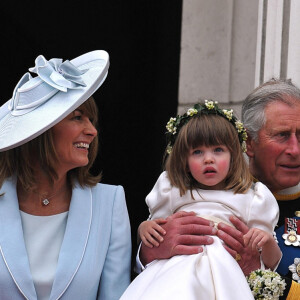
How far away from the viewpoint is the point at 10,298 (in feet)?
10.0

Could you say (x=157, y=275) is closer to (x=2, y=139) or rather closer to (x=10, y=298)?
(x=10, y=298)

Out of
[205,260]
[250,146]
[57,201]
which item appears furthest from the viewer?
[250,146]

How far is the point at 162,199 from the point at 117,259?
1.11ft

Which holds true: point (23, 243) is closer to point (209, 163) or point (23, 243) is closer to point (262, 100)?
point (209, 163)

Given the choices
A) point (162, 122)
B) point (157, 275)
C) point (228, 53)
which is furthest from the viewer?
point (162, 122)

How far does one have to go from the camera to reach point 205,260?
3.00 metres

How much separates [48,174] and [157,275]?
67cm

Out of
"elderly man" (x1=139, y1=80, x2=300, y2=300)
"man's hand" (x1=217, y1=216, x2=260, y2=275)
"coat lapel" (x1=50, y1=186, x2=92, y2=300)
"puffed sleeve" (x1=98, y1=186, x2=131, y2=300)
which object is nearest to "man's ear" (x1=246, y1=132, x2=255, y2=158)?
"elderly man" (x1=139, y1=80, x2=300, y2=300)

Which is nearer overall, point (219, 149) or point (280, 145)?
point (219, 149)

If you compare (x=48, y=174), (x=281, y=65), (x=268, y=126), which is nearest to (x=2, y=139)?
(x=48, y=174)

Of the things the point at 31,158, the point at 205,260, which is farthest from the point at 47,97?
the point at 205,260

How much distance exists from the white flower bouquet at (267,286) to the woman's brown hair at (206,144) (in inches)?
15.6

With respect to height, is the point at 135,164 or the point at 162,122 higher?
the point at 162,122

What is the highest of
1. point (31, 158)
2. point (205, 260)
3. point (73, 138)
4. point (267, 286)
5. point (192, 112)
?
point (192, 112)
